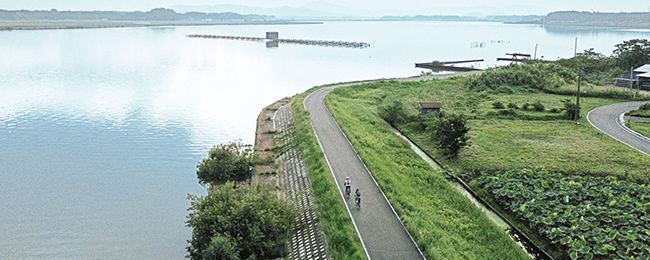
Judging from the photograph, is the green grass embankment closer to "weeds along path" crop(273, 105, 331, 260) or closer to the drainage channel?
the drainage channel

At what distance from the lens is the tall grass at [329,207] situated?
16875 millimetres

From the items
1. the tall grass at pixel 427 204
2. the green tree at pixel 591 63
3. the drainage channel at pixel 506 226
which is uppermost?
the green tree at pixel 591 63

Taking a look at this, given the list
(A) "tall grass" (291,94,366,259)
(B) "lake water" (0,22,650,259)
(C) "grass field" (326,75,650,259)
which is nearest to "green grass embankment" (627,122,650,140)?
(C) "grass field" (326,75,650,259)

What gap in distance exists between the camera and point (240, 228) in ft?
59.6

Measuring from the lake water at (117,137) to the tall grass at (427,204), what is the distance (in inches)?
388

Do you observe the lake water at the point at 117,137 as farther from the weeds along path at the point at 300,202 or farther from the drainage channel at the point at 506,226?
the drainage channel at the point at 506,226

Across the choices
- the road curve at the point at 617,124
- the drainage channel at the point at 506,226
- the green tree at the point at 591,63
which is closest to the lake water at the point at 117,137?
the drainage channel at the point at 506,226

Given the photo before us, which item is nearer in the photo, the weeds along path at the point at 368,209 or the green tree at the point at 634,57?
the weeds along path at the point at 368,209

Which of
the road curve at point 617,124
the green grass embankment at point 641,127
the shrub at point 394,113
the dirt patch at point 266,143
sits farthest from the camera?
the shrub at point 394,113

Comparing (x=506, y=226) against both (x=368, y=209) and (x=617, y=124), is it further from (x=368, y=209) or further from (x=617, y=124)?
(x=617, y=124)

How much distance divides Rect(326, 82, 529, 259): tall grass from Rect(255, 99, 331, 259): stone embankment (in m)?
3.50

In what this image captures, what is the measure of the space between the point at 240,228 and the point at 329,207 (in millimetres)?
4029

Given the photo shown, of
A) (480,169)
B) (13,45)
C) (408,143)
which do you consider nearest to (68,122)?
(408,143)

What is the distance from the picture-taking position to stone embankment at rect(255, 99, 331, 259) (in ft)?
60.7
